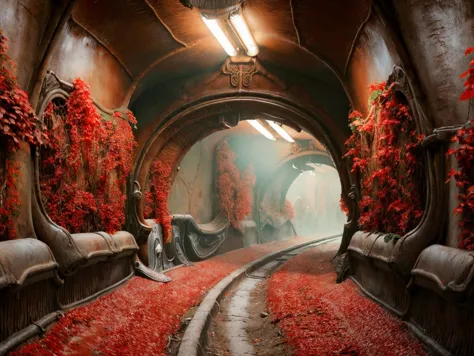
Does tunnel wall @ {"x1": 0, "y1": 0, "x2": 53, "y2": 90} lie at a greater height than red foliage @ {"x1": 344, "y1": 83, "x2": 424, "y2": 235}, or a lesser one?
greater

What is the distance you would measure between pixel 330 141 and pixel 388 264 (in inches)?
212

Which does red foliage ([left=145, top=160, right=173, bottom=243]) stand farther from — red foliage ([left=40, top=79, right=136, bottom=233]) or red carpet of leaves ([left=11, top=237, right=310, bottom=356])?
red foliage ([left=40, top=79, right=136, bottom=233])

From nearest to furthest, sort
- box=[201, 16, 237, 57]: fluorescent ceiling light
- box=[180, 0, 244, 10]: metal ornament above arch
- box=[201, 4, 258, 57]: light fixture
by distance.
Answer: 1. box=[180, 0, 244, 10]: metal ornament above arch
2. box=[201, 4, 258, 57]: light fixture
3. box=[201, 16, 237, 57]: fluorescent ceiling light

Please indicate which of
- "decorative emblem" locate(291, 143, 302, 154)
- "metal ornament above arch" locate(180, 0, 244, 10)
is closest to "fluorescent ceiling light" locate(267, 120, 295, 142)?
"decorative emblem" locate(291, 143, 302, 154)

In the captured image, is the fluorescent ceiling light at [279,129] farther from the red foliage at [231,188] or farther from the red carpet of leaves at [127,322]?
the red carpet of leaves at [127,322]

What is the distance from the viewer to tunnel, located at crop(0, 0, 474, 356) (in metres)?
5.05

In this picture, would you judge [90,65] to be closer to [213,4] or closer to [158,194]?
[213,4]

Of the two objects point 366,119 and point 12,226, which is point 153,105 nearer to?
point 366,119

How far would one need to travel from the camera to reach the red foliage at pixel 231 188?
18.7 metres

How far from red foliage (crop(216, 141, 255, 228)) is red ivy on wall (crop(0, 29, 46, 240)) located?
521 inches

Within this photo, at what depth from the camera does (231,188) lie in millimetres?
19328

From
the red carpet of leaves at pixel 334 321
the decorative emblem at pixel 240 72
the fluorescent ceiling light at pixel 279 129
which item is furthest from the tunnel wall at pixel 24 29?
the fluorescent ceiling light at pixel 279 129

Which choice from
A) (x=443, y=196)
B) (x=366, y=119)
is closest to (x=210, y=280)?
(x=366, y=119)

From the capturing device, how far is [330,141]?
36.5 feet
